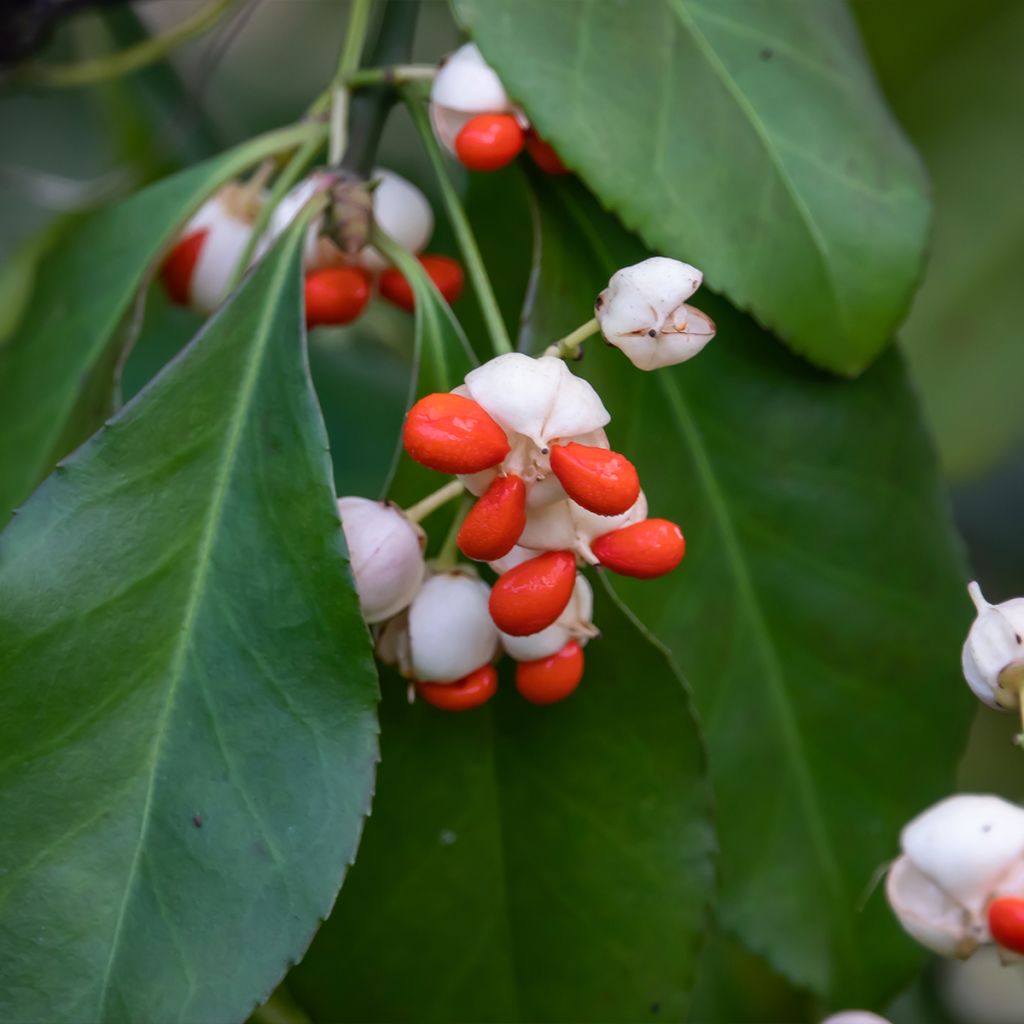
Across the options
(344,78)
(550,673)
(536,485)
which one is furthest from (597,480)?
(344,78)

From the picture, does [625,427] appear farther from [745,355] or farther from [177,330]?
[177,330]

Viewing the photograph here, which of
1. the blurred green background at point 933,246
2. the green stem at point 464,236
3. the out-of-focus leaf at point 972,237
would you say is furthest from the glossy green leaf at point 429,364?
the out-of-focus leaf at point 972,237

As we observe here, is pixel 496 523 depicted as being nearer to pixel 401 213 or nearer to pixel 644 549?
pixel 644 549

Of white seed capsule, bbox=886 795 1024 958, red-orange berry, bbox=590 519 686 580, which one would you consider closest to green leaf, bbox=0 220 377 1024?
red-orange berry, bbox=590 519 686 580

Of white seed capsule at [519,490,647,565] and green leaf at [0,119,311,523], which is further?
green leaf at [0,119,311,523]

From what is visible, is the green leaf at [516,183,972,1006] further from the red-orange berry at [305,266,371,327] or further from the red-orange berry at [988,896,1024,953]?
the red-orange berry at [988,896,1024,953]

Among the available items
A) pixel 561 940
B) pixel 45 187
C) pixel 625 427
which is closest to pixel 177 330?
pixel 45 187
